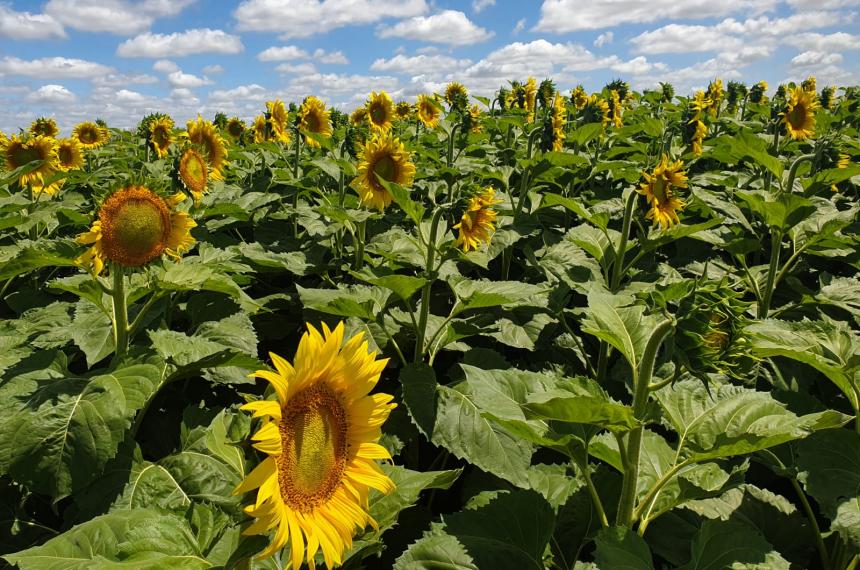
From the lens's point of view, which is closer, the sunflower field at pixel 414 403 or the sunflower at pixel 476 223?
the sunflower field at pixel 414 403

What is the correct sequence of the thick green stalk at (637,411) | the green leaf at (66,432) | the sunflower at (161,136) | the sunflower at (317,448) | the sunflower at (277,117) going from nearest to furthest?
the sunflower at (317,448) < the thick green stalk at (637,411) < the green leaf at (66,432) < the sunflower at (161,136) < the sunflower at (277,117)

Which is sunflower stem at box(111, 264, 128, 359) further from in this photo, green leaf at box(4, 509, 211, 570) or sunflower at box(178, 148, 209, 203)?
sunflower at box(178, 148, 209, 203)

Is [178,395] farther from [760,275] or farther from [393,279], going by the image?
[760,275]

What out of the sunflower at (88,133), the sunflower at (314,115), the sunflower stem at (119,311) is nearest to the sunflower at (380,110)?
the sunflower at (314,115)

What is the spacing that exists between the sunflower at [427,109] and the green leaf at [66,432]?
7.71 meters

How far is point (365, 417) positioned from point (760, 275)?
3.47 meters

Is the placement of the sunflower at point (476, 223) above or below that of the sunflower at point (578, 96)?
below

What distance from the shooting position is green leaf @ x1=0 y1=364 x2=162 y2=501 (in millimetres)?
2072

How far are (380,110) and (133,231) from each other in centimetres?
588

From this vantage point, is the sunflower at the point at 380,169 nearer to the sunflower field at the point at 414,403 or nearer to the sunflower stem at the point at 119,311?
the sunflower field at the point at 414,403

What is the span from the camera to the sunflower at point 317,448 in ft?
4.51

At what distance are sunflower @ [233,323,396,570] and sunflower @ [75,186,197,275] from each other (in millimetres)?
1376

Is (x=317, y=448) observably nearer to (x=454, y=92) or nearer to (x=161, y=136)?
(x=161, y=136)

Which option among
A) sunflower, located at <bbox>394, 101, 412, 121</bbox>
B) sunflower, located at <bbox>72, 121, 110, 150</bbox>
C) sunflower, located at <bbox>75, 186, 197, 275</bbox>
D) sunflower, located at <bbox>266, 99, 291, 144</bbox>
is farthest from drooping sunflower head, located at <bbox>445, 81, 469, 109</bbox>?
sunflower, located at <bbox>75, 186, 197, 275</bbox>
